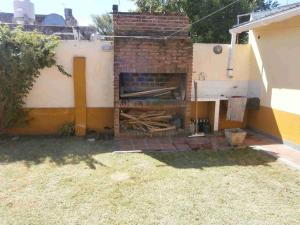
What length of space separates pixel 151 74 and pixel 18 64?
11.8ft

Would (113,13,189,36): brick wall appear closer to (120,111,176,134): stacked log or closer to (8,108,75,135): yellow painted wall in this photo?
(120,111,176,134): stacked log

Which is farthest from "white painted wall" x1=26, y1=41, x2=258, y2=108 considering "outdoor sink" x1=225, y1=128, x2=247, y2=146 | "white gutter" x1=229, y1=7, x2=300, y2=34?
"outdoor sink" x1=225, y1=128, x2=247, y2=146

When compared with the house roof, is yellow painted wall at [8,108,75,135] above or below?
below

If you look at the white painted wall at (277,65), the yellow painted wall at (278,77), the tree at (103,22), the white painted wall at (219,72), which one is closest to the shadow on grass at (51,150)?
the white painted wall at (219,72)

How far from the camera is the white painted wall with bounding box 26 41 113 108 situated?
823 cm

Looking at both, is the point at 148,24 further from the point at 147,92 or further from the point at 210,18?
the point at 210,18

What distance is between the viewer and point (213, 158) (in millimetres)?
6633

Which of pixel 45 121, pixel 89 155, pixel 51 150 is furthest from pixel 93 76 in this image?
pixel 89 155

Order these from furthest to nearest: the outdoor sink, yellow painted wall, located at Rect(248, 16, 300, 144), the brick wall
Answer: the brick wall < the outdoor sink < yellow painted wall, located at Rect(248, 16, 300, 144)

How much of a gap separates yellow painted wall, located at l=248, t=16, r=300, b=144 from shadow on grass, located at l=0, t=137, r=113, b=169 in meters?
4.50

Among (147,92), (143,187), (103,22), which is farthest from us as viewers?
(103,22)

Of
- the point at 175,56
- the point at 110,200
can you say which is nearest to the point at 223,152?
the point at 175,56

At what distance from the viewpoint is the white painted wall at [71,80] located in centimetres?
823

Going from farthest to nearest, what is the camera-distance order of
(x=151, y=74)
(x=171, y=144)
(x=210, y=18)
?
(x=210, y=18)
(x=151, y=74)
(x=171, y=144)
